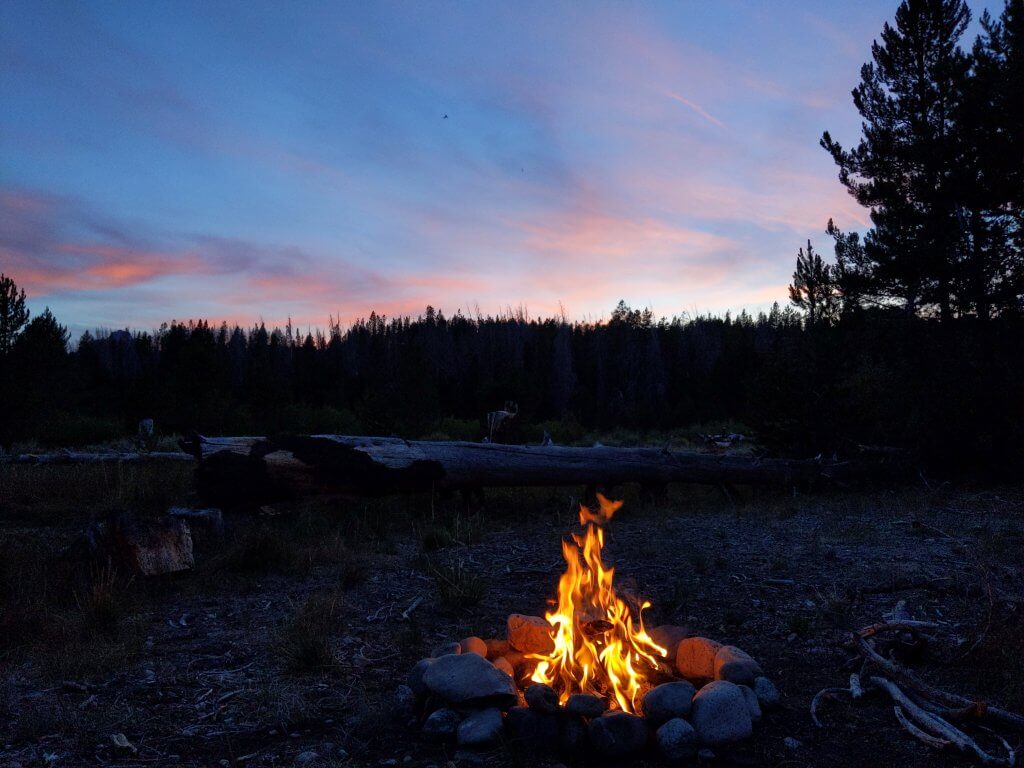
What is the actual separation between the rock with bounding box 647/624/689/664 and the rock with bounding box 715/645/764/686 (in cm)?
42

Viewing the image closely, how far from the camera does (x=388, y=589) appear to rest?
21.0 feet

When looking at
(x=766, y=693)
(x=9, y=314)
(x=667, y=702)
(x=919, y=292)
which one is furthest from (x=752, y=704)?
(x=9, y=314)

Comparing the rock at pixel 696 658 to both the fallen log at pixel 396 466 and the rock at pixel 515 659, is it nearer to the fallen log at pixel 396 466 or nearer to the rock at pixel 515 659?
the rock at pixel 515 659

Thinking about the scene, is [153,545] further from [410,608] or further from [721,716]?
[721,716]

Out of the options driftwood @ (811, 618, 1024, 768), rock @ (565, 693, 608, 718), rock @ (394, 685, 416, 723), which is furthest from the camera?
rock @ (394, 685, 416, 723)

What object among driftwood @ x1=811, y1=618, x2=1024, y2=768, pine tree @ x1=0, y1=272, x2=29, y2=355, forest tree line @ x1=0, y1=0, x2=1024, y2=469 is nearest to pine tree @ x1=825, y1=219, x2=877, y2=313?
forest tree line @ x1=0, y1=0, x2=1024, y2=469

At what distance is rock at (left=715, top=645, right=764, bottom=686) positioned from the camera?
163 inches

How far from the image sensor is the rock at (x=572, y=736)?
12.1 ft

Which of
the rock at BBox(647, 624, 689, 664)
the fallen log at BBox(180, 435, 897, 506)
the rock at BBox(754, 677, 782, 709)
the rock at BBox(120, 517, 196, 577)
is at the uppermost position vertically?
the fallen log at BBox(180, 435, 897, 506)

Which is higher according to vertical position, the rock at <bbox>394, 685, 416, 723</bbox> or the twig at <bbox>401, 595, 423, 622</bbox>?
the twig at <bbox>401, 595, 423, 622</bbox>

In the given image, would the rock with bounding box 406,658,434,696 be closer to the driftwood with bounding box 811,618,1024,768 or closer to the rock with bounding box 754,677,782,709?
the rock with bounding box 754,677,782,709

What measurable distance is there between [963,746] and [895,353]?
11.6m

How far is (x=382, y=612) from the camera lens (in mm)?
5793

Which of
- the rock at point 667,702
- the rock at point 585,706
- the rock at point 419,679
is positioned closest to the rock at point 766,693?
the rock at point 667,702
